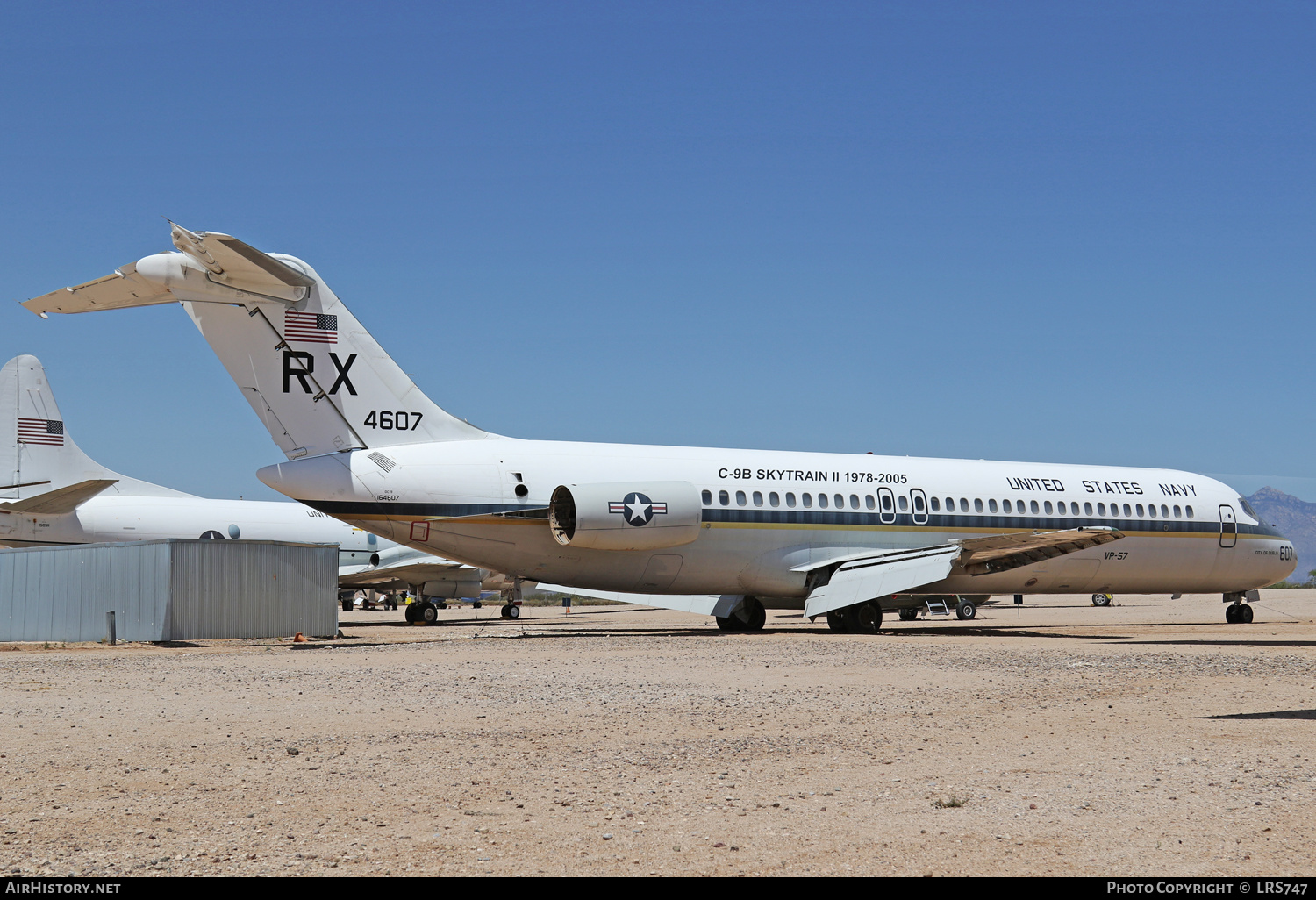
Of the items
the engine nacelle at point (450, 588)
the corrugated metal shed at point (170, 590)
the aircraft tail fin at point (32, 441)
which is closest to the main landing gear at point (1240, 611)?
the corrugated metal shed at point (170, 590)

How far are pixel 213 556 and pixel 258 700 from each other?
12407 millimetres

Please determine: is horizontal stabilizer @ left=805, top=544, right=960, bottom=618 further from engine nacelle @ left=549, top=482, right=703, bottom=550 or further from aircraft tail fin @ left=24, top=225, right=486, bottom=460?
aircraft tail fin @ left=24, top=225, right=486, bottom=460

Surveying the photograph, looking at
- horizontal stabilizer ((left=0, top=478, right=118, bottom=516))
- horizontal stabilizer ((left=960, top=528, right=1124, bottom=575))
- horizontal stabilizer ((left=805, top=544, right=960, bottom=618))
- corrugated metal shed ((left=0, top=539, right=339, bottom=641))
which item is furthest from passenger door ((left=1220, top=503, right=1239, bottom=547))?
horizontal stabilizer ((left=0, top=478, right=118, bottom=516))

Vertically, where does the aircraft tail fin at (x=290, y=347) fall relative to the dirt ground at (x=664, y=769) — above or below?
above

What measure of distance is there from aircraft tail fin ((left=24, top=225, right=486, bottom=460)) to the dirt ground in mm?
7267

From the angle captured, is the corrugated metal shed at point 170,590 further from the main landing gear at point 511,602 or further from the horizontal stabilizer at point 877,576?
the main landing gear at point 511,602

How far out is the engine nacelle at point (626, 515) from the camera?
22828mm

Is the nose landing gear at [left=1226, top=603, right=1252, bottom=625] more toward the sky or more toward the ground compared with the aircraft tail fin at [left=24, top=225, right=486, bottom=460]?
more toward the ground

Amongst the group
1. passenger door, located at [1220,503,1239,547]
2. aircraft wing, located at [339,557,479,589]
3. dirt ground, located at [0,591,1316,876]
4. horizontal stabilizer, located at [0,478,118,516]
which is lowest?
dirt ground, located at [0,591,1316,876]

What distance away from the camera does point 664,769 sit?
26.3 feet

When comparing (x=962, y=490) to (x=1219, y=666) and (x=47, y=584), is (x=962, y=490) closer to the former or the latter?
(x=1219, y=666)

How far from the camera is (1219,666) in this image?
607 inches

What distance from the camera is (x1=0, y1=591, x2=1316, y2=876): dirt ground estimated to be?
18.4 ft

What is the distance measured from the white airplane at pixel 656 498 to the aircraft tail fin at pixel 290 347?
0.04 metres
